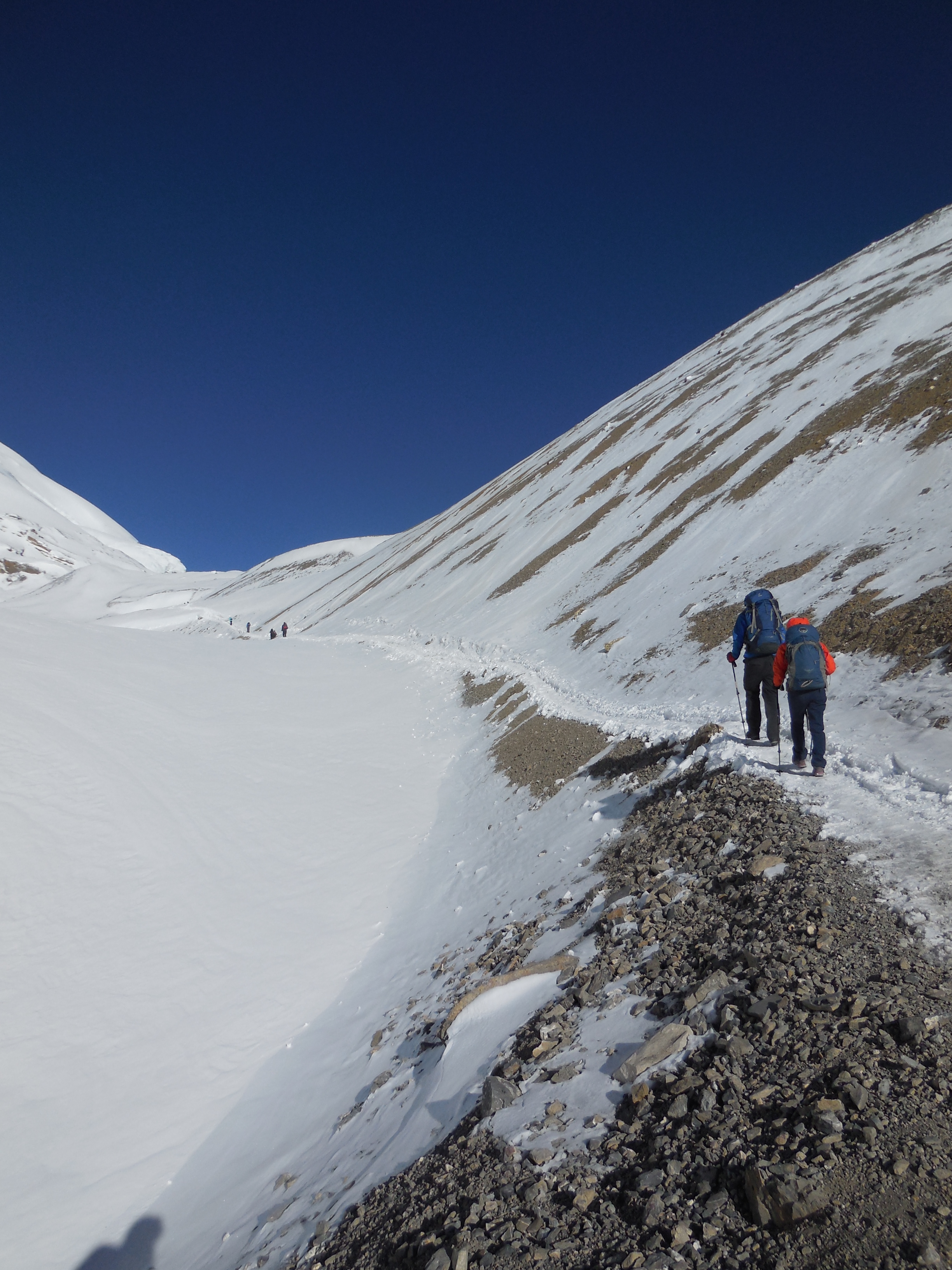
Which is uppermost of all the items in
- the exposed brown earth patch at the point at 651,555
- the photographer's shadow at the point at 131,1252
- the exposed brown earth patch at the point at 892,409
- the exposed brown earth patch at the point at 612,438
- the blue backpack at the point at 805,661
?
the exposed brown earth patch at the point at 612,438

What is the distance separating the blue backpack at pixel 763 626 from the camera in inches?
369

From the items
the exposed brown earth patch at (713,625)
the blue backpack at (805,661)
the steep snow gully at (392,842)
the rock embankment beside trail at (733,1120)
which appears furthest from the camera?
the exposed brown earth patch at (713,625)

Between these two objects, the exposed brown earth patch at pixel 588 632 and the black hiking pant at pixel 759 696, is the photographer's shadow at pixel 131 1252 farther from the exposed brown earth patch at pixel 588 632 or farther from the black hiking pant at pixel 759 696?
the exposed brown earth patch at pixel 588 632

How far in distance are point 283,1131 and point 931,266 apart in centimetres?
6095

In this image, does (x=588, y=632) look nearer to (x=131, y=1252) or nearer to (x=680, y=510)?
(x=680, y=510)

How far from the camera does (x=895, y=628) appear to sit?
481 inches

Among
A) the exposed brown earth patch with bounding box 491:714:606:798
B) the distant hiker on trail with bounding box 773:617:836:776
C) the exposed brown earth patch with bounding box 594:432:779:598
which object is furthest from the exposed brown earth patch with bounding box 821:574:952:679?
the exposed brown earth patch with bounding box 594:432:779:598

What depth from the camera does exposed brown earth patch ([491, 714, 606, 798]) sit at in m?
14.1

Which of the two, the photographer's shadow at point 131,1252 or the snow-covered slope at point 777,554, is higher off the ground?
the snow-covered slope at point 777,554

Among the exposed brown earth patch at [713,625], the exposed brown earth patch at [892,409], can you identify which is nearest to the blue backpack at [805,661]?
the exposed brown earth patch at [713,625]

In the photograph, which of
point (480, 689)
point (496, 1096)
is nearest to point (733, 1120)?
point (496, 1096)

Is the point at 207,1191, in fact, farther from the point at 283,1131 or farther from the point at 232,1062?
the point at 232,1062

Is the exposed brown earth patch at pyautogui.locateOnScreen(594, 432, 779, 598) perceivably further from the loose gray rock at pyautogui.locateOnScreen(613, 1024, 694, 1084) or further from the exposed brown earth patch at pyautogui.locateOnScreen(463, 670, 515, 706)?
the loose gray rock at pyautogui.locateOnScreen(613, 1024, 694, 1084)

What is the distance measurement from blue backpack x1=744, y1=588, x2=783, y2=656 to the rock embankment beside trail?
12.4 ft
